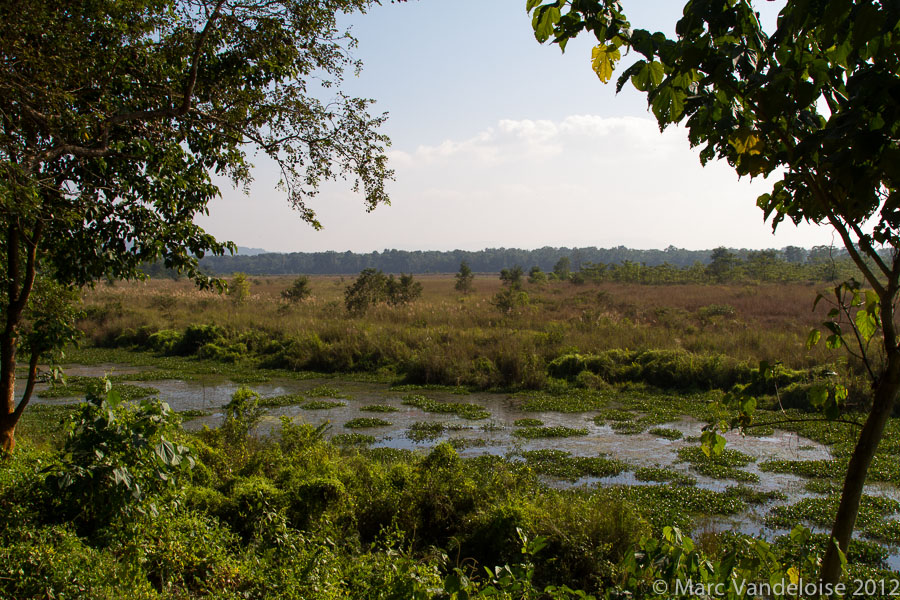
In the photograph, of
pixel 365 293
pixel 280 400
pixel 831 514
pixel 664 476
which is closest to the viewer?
pixel 831 514

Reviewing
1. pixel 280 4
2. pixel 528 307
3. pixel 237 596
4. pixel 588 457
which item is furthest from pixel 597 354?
pixel 237 596

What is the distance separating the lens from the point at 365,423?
11562 mm

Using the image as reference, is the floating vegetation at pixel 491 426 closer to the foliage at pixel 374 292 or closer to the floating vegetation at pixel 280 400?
the floating vegetation at pixel 280 400

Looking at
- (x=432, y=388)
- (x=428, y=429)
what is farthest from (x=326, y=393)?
(x=428, y=429)

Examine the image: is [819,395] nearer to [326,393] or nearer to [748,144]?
[748,144]

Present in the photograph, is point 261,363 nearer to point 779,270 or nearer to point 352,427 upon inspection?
point 352,427

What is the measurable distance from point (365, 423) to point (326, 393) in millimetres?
3645

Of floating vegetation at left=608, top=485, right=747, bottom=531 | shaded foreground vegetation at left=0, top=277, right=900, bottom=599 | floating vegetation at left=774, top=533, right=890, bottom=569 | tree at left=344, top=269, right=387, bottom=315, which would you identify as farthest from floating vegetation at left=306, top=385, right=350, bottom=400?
floating vegetation at left=774, top=533, right=890, bottom=569

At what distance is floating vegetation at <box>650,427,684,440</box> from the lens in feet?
34.0

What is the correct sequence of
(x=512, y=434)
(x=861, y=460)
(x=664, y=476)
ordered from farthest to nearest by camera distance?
(x=512, y=434), (x=664, y=476), (x=861, y=460)

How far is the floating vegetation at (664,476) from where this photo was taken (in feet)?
26.1

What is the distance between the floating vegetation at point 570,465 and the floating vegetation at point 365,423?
11.2 ft

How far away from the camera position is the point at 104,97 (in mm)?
5488

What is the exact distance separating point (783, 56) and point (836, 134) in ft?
1.21
